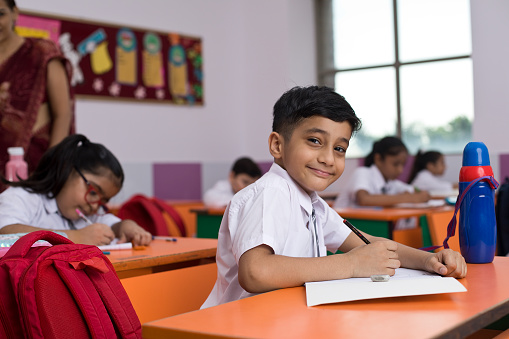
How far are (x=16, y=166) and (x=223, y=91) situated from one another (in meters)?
3.66

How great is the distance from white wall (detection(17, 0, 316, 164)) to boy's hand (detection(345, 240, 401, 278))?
3.99 m

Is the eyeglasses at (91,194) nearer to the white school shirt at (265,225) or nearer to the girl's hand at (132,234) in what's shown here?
the girl's hand at (132,234)

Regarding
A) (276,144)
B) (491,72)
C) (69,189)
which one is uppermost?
(491,72)

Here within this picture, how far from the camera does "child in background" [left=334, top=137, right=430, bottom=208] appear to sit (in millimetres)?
3555

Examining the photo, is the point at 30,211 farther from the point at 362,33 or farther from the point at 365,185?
the point at 362,33

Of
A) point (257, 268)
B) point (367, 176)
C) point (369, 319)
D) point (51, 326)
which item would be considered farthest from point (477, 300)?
point (367, 176)

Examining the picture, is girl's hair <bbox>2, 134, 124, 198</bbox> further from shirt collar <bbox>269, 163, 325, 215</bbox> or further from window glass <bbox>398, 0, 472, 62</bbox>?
window glass <bbox>398, 0, 472, 62</bbox>

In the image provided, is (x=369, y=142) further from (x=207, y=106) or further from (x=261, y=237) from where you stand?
(x=261, y=237)

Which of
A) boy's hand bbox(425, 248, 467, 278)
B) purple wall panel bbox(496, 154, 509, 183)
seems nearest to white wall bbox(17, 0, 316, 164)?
purple wall panel bbox(496, 154, 509, 183)

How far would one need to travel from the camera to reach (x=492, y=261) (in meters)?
1.35

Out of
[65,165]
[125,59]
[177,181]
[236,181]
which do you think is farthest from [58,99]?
[177,181]

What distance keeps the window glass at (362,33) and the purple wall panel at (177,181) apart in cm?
169

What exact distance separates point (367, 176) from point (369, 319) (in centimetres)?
297

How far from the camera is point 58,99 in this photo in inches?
95.6
